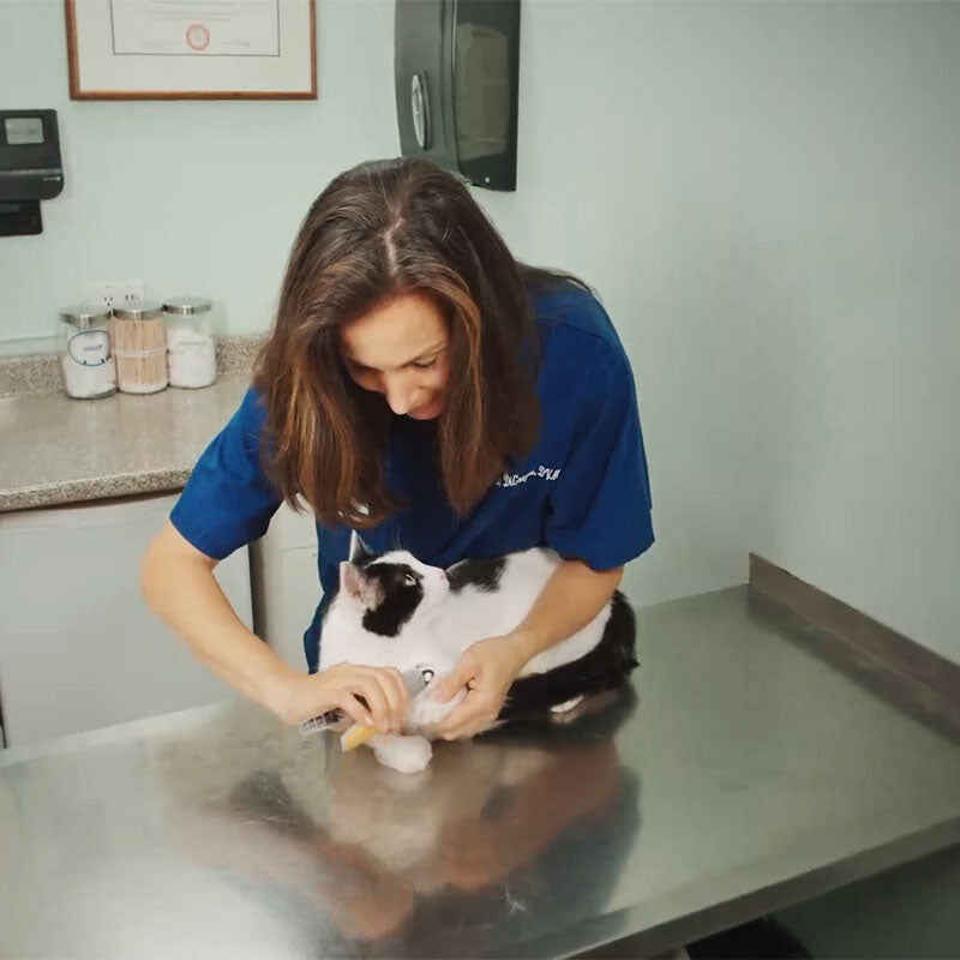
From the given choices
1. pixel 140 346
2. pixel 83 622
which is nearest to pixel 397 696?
pixel 83 622

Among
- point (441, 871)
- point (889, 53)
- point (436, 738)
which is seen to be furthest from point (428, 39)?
point (441, 871)

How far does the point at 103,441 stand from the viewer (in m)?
1.87

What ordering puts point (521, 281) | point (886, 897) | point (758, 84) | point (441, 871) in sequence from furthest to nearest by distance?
point (758, 84), point (886, 897), point (521, 281), point (441, 871)

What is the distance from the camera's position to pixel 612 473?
3.92ft

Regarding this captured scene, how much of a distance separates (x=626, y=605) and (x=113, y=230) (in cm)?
129

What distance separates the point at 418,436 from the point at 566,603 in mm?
231

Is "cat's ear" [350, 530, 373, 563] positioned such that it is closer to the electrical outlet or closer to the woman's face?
the woman's face

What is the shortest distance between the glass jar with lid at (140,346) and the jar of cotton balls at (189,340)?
17mm

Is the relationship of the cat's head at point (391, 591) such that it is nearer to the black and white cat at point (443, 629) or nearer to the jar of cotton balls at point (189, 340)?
the black and white cat at point (443, 629)

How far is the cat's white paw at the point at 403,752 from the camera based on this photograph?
105 centimetres

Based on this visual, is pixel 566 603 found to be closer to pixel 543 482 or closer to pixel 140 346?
pixel 543 482

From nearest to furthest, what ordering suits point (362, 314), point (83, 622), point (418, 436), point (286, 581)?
point (362, 314) < point (418, 436) < point (83, 622) < point (286, 581)

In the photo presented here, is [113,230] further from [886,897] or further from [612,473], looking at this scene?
[886,897]

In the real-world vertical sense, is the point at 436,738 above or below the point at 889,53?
below
